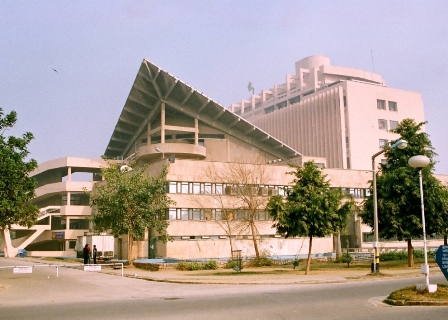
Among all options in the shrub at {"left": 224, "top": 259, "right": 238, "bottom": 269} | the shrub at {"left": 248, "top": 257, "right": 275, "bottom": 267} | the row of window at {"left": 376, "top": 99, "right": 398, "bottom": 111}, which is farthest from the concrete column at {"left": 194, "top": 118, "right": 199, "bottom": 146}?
the row of window at {"left": 376, "top": 99, "right": 398, "bottom": 111}

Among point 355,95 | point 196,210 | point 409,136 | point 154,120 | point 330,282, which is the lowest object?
point 330,282

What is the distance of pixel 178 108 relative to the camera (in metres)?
58.2

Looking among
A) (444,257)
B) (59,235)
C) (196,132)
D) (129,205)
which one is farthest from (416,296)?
(59,235)

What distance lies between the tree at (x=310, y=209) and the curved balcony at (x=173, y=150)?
28.4 m

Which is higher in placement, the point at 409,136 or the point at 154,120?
the point at 154,120

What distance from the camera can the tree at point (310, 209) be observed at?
27.1 metres

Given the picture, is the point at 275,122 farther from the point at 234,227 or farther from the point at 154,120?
the point at 234,227

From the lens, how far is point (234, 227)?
138ft

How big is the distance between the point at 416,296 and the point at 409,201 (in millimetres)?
18412

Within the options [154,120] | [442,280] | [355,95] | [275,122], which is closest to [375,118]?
[355,95]

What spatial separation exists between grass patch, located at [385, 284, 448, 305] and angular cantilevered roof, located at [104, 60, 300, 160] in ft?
140

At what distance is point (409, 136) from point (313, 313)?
74.2 feet

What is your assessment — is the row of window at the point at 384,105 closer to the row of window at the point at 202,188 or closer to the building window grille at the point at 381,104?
the building window grille at the point at 381,104

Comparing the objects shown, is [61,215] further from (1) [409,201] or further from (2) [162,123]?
(1) [409,201]
